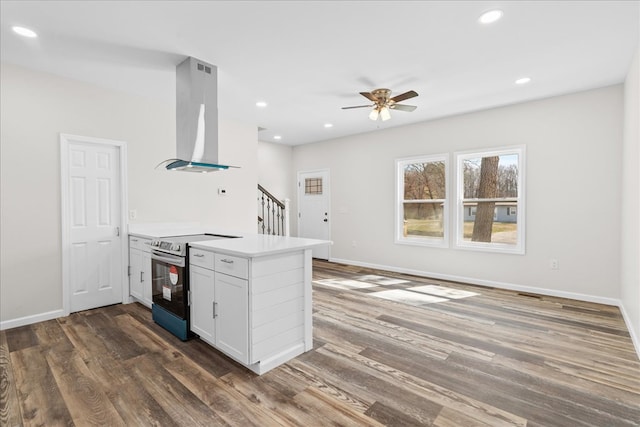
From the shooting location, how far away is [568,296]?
4055 millimetres

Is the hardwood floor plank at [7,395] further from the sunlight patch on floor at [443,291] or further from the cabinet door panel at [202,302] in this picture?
the sunlight patch on floor at [443,291]

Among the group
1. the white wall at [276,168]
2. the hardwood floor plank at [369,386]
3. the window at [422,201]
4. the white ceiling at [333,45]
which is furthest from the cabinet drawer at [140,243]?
the window at [422,201]

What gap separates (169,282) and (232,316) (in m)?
0.99

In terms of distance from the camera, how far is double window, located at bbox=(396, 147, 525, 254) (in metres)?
4.53

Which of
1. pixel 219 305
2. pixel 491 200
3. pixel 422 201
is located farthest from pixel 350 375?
pixel 422 201

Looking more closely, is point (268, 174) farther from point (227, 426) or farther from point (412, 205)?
point (227, 426)

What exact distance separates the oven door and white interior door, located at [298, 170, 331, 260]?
4135 mm

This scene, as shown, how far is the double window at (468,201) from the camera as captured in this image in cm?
453

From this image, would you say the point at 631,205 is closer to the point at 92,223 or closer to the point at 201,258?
the point at 201,258

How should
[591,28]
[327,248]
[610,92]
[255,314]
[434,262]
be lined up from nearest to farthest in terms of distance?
[255,314] → [591,28] → [610,92] → [434,262] → [327,248]

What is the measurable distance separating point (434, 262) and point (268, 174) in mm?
3993

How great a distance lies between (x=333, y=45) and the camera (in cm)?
279

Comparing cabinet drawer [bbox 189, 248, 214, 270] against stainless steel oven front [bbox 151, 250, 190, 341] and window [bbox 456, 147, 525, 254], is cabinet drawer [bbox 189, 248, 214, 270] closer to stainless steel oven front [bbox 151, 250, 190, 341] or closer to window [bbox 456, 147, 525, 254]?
stainless steel oven front [bbox 151, 250, 190, 341]

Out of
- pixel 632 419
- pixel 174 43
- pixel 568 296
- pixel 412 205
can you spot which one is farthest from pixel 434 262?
pixel 174 43
